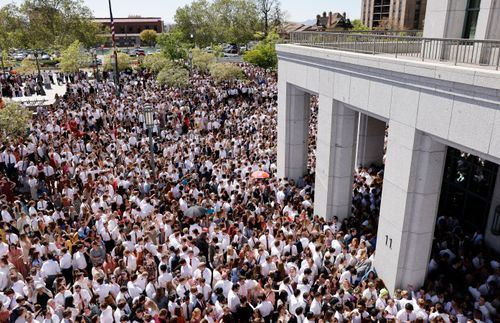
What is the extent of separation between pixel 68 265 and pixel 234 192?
5.86 m

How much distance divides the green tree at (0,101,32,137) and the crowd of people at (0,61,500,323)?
0.79 meters

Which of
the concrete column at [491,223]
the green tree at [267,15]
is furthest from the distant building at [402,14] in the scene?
the concrete column at [491,223]

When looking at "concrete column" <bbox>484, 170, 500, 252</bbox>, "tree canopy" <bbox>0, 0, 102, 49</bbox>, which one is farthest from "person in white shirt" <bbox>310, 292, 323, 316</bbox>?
"tree canopy" <bbox>0, 0, 102, 49</bbox>

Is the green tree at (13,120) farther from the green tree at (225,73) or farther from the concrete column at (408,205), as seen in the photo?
the green tree at (225,73)

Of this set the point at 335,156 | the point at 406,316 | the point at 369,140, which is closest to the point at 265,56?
the point at 369,140

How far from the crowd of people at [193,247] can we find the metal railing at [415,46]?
5.13m

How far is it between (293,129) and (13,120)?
44.1 feet

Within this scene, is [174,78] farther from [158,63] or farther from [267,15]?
[267,15]

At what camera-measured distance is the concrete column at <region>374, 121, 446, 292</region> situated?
986 centimetres

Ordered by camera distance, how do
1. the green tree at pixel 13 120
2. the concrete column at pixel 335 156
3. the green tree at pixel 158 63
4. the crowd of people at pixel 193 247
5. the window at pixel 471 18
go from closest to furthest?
the crowd of people at pixel 193 247 < the window at pixel 471 18 < the concrete column at pixel 335 156 < the green tree at pixel 13 120 < the green tree at pixel 158 63

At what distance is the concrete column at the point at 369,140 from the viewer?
18.1 m

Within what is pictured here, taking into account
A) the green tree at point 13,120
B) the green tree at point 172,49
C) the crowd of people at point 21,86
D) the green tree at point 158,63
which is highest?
the green tree at point 172,49

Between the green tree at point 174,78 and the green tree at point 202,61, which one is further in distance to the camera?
the green tree at point 202,61

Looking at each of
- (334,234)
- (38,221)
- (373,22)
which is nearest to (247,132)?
(334,234)
